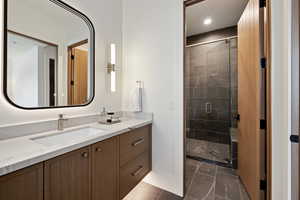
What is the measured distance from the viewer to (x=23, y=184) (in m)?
0.69

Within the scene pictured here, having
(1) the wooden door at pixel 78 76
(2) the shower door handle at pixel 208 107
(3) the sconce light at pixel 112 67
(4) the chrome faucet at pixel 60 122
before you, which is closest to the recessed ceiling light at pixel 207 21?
(2) the shower door handle at pixel 208 107

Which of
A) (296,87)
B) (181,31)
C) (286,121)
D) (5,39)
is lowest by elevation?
(286,121)

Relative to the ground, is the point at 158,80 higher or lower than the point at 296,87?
higher

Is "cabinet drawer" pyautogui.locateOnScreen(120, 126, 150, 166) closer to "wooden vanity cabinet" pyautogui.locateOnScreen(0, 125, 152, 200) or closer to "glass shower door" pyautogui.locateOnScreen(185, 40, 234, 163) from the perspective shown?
"wooden vanity cabinet" pyautogui.locateOnScreen(0, 125, 152, 200)

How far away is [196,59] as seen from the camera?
3.45 meters

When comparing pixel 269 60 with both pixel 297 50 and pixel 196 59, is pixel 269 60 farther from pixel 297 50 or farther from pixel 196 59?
pixel 196 59

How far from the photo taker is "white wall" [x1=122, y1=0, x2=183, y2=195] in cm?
165

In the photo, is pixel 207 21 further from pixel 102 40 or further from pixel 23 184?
pixel 23 184

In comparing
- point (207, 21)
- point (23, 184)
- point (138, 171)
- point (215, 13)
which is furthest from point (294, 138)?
point (207, 21)

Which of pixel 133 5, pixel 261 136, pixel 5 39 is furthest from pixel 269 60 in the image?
pixel 5 39

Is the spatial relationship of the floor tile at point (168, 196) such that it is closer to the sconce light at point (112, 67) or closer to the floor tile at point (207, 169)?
the floor tile at point (207, 169)

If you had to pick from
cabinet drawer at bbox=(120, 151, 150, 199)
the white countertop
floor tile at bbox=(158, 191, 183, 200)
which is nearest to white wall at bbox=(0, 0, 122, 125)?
the white countertop

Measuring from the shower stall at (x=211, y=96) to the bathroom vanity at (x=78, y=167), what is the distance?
5.47 feet

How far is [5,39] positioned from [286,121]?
223cm
